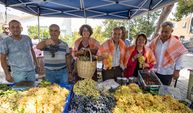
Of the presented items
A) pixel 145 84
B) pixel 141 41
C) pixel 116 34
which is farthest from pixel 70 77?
pixel 145 84

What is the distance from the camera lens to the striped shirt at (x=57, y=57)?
324 cm

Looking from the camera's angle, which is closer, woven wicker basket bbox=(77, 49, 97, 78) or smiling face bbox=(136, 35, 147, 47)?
woven wicker basket bbox=(77, 49, 97, 78)

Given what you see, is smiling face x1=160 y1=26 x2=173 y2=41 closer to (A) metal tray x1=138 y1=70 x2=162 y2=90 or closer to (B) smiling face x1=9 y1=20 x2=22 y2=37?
(A) metal tray x1=138 y1=70 x2=162 y2=90

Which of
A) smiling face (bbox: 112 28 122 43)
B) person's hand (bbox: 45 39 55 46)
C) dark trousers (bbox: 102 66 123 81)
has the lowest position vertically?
dark trousers (bbox: 102 66 123 81)

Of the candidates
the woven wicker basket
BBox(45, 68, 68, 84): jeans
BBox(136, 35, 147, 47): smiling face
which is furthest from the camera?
BBox(45, 68, 68, 84): jeans

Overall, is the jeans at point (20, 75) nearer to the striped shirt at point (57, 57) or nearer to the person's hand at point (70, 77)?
the striped shirt at point (57, 57)

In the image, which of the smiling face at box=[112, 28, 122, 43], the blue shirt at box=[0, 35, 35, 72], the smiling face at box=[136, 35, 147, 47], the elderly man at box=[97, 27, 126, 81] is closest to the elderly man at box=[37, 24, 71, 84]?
the blue shirt at box=[0, 35, 35, 72]

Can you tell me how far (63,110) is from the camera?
1.94 metres

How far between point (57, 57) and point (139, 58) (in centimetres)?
124

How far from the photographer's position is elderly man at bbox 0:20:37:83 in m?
3.14

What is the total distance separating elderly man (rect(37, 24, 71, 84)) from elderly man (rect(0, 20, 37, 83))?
0.29m

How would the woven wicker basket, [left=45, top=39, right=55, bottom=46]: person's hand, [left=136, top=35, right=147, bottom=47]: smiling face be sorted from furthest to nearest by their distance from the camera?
[left=136, top=35, right=147, bottom=47]: smiling face
[left=45, top=39, right=55, bottom=46]: person's hand
the woven wicker basket

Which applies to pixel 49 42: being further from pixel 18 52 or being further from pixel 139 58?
pixel 139 58

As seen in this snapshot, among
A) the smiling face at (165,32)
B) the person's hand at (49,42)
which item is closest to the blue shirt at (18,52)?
the person's hand at (49,42)
